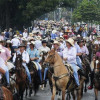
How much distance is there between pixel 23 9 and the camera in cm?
4175

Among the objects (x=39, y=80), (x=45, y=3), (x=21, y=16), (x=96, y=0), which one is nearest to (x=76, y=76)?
(x=39, y=80)

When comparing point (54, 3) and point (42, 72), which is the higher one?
point (54, 3)

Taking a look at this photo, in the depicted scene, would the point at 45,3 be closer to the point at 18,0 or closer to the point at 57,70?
the point at 18,0

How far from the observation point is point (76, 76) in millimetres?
13758

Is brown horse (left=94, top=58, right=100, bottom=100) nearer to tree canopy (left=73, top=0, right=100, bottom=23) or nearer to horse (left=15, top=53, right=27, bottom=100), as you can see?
horse (left=15, top=53, right=27, bottom=100)

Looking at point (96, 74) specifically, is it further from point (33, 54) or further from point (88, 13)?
point (88, 13)

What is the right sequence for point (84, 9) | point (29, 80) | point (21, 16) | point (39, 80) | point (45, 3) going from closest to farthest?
point (29, 80) < point (39, 80) < point (45, 3) < point (21, 16) < point (84, 9)

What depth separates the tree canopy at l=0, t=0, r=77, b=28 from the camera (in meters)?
39.8

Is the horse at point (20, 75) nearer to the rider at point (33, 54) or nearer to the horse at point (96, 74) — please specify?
the rider at point (33, 54)

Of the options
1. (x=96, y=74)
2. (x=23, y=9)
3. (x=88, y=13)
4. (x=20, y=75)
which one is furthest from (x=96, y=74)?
(x=88, y=13)

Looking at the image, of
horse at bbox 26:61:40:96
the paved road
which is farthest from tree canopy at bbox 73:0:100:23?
horse at bbox 26:61:40:96

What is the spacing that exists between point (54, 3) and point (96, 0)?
63.5 feet

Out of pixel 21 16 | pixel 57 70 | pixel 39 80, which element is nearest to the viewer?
pixel 57 70

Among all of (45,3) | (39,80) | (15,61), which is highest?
(45,3)
